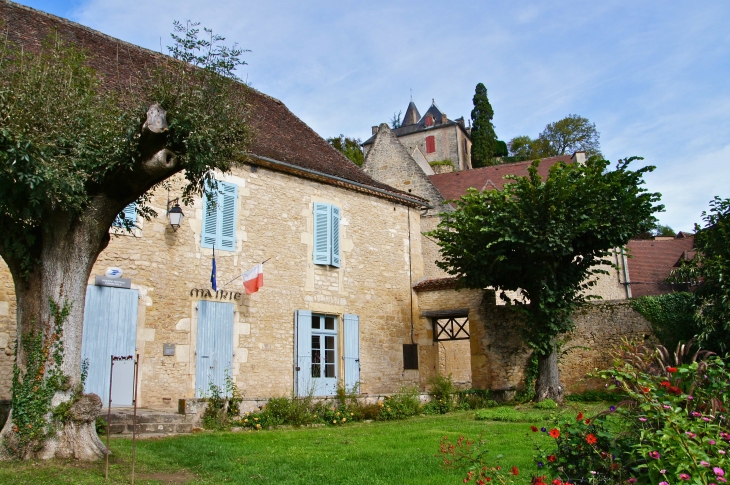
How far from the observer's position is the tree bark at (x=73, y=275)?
6.20 metres

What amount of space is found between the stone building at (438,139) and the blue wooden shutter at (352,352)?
3283 cm

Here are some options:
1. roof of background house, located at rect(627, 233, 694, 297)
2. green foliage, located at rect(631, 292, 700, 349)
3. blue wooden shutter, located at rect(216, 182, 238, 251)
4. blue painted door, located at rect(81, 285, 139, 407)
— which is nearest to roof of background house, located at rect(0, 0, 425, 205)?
blue wooden shutter, located at rect(216, 182, 238, 251)

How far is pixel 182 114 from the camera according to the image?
6.56 metres

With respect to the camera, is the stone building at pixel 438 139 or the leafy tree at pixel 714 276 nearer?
the leafy tree at pixel 714 276

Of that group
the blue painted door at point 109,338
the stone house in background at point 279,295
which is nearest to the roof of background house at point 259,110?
the stone house in background at point 279,295

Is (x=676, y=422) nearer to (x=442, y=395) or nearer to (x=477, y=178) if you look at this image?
(x=442, y=395)

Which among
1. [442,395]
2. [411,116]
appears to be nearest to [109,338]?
[442,395]

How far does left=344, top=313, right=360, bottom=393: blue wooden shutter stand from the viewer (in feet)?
42.9

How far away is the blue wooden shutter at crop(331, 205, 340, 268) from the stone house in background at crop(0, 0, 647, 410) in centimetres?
4

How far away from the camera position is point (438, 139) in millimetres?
48688

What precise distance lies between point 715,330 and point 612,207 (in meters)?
3.14

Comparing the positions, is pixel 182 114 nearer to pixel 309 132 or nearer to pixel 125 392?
pixel 125 392

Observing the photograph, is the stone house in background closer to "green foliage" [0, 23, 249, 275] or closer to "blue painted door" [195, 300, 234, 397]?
"blue painted door" [195, 300, 234, 397]

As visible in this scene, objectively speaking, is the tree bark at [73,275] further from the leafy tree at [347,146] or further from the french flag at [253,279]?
the leafy tree at [347,146]
